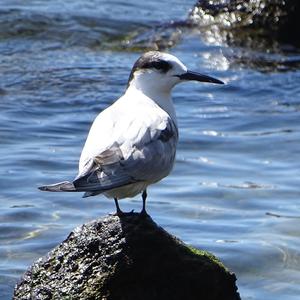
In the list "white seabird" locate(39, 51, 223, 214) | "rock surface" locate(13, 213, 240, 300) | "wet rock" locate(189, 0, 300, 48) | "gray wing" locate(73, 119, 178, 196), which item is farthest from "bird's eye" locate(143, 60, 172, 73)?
"wet rock" locate(189, 0, 300, 48)

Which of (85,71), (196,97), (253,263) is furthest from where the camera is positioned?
(85,71)

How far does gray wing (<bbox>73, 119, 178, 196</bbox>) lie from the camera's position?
5.37m

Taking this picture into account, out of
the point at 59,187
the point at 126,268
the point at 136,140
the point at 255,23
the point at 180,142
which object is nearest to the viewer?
the point at 59,187

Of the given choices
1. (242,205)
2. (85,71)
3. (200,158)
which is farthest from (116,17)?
(242,205)

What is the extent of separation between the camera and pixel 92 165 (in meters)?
5.50

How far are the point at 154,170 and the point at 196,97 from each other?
638 centimetres

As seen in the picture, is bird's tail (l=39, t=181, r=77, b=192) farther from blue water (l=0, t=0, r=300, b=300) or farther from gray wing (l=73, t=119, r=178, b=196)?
blue water (l=0, t=0, r=300, b=300)

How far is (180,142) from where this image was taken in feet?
34.0

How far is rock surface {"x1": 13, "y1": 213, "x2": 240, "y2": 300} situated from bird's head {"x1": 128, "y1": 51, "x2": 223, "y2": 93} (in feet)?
4.07

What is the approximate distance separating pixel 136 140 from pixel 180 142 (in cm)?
455

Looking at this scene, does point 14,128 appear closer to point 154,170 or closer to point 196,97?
point 196,97

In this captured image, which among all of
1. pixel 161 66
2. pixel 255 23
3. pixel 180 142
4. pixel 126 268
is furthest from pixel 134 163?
pixel 255 23

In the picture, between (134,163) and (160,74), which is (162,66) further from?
(134,163)

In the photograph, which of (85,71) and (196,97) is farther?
(85,71)
